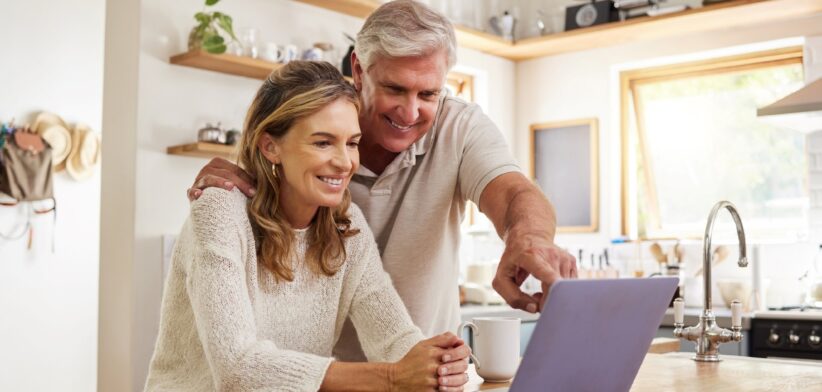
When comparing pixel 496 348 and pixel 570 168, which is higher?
pixel 570 168

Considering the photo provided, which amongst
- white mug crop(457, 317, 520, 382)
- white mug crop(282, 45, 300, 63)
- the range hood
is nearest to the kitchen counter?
the range hood

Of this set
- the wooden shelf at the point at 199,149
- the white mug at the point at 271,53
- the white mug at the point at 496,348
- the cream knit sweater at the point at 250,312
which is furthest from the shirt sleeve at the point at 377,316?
the white mug at the point at 271,53

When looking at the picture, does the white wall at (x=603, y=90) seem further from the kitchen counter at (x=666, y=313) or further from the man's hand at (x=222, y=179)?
the man's hand at (x=222, y=179)

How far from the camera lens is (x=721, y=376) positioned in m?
2.07

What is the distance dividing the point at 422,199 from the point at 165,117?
91.8 inches

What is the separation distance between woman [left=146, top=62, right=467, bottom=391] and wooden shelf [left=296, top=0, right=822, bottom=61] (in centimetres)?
302

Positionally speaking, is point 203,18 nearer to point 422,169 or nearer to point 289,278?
point 422,169

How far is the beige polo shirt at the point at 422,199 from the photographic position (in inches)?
80.2

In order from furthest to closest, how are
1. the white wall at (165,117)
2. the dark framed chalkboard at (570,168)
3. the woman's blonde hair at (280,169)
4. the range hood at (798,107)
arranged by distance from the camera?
the dark framed chalkboard at (570,168) → the white wall at (165,117) → the range hood at (798,107) → the woman's blonde hair at (280,169)

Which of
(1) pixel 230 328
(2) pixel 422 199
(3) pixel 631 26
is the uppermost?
(3) pixel 631 26

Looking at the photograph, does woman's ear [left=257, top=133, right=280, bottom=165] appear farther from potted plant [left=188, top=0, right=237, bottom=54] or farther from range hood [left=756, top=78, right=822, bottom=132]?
range hood [left=756, top=78, right=822, bottom=132]

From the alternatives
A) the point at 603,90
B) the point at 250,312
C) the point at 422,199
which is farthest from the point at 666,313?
the point at 250,312

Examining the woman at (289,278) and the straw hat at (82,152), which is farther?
the straw hat at (82,152)

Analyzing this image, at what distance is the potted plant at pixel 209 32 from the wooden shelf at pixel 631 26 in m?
0.67
